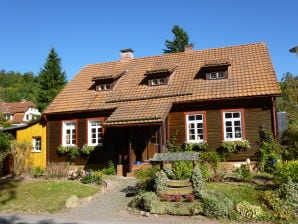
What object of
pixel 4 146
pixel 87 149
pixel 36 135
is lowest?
pixel 87 149

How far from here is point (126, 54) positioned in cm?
2692

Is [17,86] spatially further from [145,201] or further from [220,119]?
[145,201]

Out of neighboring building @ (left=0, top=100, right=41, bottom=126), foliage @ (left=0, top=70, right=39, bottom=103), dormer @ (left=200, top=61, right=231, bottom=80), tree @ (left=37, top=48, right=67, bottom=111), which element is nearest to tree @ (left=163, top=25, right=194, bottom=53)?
tree @ (left=37, top=48, right=67, bottom=111)

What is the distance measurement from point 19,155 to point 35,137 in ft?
15.6

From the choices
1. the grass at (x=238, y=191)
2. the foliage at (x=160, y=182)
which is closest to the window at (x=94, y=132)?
the foliage at (x=160, y=182)

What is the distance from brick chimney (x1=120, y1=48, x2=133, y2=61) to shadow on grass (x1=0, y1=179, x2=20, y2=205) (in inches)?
517

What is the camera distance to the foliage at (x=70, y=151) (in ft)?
72.6

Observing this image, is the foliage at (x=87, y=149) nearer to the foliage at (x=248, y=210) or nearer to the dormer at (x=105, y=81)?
the dormer at (x=105, y=81)

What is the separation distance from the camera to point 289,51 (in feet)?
55.3

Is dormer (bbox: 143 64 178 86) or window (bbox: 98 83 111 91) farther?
window (bbox: 98 83 111 91)

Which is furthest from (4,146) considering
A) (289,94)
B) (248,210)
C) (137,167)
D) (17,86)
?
(17,86)

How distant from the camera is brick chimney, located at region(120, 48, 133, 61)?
26875mm

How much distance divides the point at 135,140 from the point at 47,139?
6678 mm

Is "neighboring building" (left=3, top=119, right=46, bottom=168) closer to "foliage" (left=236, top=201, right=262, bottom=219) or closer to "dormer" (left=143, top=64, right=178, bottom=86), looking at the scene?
"dormer" (left=143, top=64, right=178, bottom=86)
